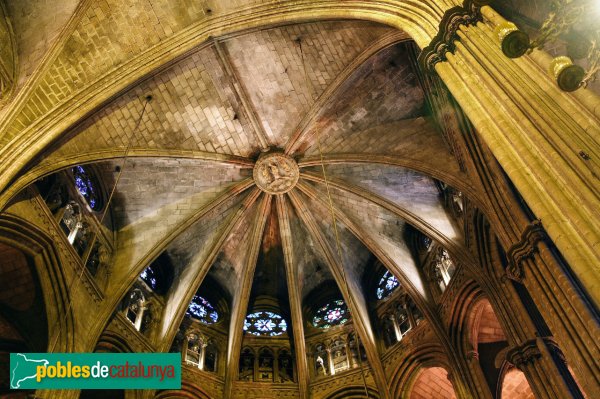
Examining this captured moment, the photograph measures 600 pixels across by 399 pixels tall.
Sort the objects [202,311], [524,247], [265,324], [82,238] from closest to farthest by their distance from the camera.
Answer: [524,247], [82,238], [202,311], [265,324]

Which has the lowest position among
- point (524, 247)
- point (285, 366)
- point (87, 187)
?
point (524, 247)

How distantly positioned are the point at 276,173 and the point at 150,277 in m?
4.94

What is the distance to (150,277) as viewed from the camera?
15.6m

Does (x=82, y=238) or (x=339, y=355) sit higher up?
(x=82, y=238)

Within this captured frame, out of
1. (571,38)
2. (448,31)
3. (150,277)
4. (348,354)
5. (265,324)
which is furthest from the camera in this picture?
(265,324)

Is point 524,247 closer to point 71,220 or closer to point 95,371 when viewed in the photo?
point 95,371

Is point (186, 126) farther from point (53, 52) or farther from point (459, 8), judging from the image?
point (459, 8)

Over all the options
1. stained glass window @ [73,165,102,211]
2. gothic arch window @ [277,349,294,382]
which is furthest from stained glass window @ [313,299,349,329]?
stained glass window @ [73,165,102,211]

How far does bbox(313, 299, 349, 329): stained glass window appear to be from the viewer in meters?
16.3

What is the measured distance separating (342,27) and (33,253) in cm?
861

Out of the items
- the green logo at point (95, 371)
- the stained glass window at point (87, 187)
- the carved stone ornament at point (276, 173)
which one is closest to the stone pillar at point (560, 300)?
the green logo at point (95, 371)

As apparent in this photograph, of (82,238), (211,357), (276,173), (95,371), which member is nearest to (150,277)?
(211,357)

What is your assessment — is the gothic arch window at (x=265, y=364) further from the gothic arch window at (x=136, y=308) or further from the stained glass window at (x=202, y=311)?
the gothic arch window at (x=136, y=308)

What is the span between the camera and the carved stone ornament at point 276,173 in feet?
49.2
